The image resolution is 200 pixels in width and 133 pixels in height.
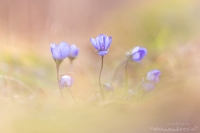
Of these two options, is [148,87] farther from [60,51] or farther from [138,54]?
[60,51]

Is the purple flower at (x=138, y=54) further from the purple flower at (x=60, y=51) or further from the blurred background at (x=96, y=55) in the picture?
Result: the purple flower at (x=60, y=51)

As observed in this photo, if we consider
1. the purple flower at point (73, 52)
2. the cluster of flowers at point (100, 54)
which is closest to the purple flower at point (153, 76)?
the cluster of flowers at point (100, 54)

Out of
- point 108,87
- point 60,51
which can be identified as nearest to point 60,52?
point 60,51

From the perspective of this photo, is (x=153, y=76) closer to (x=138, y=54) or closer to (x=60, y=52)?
(x=138, y=54)

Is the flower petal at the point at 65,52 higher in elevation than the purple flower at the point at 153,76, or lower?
higher

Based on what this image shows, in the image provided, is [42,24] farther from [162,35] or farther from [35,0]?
[162,35]

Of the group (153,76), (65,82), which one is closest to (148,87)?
(153,76)
